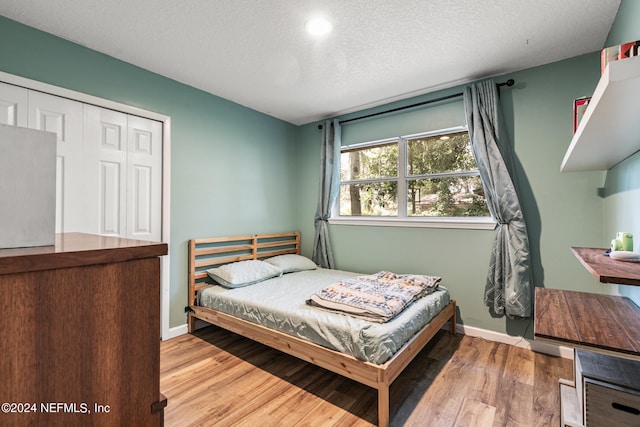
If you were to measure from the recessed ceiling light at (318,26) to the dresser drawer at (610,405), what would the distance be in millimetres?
2363

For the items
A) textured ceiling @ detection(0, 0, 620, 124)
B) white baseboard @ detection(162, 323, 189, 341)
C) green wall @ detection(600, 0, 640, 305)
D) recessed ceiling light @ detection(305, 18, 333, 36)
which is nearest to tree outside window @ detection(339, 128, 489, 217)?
textured ceiling @ detection(0, 0, 620, 124)

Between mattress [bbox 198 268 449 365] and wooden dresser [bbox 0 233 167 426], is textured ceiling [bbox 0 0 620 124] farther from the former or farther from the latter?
mattress [bbox 198 268 449 365]

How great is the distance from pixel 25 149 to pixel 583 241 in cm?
328

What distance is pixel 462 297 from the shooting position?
2.90 m

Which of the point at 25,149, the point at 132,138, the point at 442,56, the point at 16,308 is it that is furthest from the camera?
the point at 132,138

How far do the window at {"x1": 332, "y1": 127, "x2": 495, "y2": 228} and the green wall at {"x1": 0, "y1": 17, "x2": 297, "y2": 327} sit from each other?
91 cm

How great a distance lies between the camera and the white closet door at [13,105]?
199 cm

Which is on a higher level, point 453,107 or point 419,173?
point 453,107

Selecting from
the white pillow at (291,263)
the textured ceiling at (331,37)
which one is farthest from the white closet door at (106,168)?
the white pillow at (291,263)

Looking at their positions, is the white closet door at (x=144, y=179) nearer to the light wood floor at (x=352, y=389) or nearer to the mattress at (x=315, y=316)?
the mattress at (x=315, y=316)

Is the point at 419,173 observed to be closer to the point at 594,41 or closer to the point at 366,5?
the point at 594,41

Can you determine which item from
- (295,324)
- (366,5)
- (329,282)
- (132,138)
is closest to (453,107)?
(366,5)

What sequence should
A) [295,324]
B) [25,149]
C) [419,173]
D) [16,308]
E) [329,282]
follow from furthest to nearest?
[419,173]
[329,282]
[295,324]
[25,149]
[16,308]

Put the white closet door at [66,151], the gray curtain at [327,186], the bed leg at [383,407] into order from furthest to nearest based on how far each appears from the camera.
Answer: the gray curtain at [327,186] → the white closet door at [66,151] → the bed leg at [383,407]
